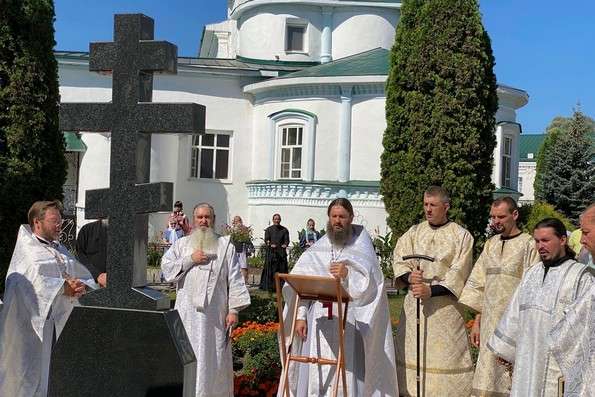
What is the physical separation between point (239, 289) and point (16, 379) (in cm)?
206

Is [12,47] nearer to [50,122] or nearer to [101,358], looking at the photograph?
[50,122]

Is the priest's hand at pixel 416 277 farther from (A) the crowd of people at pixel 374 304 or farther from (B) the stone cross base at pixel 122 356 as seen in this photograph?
(B) the stone cross base at pixel 122 356

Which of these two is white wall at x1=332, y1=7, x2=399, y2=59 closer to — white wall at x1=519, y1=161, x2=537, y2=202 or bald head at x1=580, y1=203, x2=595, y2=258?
Answer: bald head at x1=580, y1=203, x2=595, y2=258

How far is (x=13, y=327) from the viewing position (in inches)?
275

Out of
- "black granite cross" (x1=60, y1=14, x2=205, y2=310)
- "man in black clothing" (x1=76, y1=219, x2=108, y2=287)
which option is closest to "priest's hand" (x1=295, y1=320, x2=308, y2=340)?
"black granite cross" (x1=60, y1=14, x2=205, y2=310)

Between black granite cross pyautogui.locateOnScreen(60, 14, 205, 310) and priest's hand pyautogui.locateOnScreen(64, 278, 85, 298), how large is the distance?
1.59 metres

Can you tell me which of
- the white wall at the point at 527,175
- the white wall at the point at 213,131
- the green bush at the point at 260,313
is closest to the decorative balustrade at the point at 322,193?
the white wall at the point at 213,131

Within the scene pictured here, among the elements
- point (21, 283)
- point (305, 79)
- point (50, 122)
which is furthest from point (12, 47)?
point (305, 79)

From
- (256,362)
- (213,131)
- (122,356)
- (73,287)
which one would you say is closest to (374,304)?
(256,362)

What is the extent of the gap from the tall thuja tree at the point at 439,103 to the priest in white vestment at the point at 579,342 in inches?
411

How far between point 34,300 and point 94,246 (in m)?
2.43

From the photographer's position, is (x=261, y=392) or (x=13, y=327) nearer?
(x=13, y=327)

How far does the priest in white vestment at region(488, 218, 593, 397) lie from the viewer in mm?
5723

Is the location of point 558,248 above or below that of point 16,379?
above
